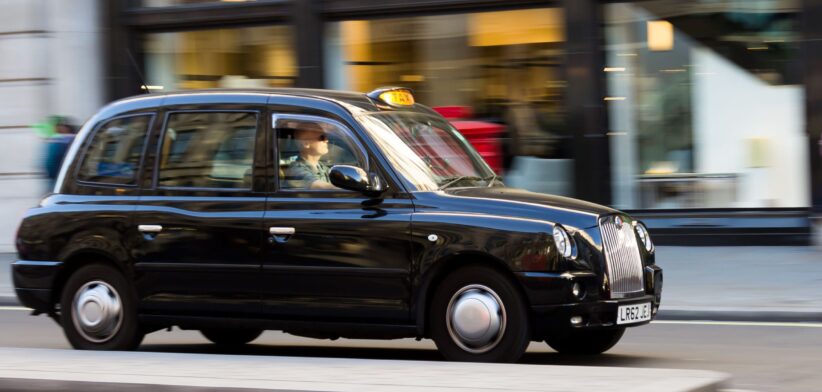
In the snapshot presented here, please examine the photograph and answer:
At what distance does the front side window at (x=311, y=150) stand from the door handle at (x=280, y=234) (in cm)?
28

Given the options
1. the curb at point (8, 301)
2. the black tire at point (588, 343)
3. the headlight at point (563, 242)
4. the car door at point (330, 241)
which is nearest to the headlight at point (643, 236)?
the black tire at point (588, 343)

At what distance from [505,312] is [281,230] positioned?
145cm

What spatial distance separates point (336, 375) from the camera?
6352 mm

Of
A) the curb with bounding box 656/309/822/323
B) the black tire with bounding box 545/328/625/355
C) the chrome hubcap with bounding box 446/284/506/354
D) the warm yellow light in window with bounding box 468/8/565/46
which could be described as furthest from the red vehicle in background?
the chrome hubcap with bounding box 446/284/506/354

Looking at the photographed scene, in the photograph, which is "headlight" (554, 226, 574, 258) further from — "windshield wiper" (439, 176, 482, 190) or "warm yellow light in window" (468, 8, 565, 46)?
"warm yellow light in window" (468, 8, 565, 46)

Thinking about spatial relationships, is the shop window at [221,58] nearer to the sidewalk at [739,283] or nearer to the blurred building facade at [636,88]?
the blurred building facade at [636,88]

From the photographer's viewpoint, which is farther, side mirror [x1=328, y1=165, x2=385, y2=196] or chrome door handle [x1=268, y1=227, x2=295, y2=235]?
chrome door handle [x1=268, y1=227, x2=295, y2=235]

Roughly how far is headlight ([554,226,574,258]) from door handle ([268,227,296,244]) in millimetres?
1573

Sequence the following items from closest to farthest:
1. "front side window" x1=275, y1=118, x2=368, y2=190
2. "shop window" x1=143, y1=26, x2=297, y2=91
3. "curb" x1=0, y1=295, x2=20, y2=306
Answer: "front side window" x1=275, y1=118, x2=368, y2=190
"curb" x1=0, y1=295, x2=20, y2=306
"shop window" x1=143, y1=26, x2=297, y2=91

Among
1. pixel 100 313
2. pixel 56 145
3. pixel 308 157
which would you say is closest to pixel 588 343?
pixel 308 157

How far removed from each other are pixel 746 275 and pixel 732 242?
2.65 m

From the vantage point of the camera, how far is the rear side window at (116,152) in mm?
8695

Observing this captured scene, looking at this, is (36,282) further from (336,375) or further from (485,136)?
(485,136)

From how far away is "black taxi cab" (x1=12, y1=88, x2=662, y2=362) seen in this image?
7.48m
